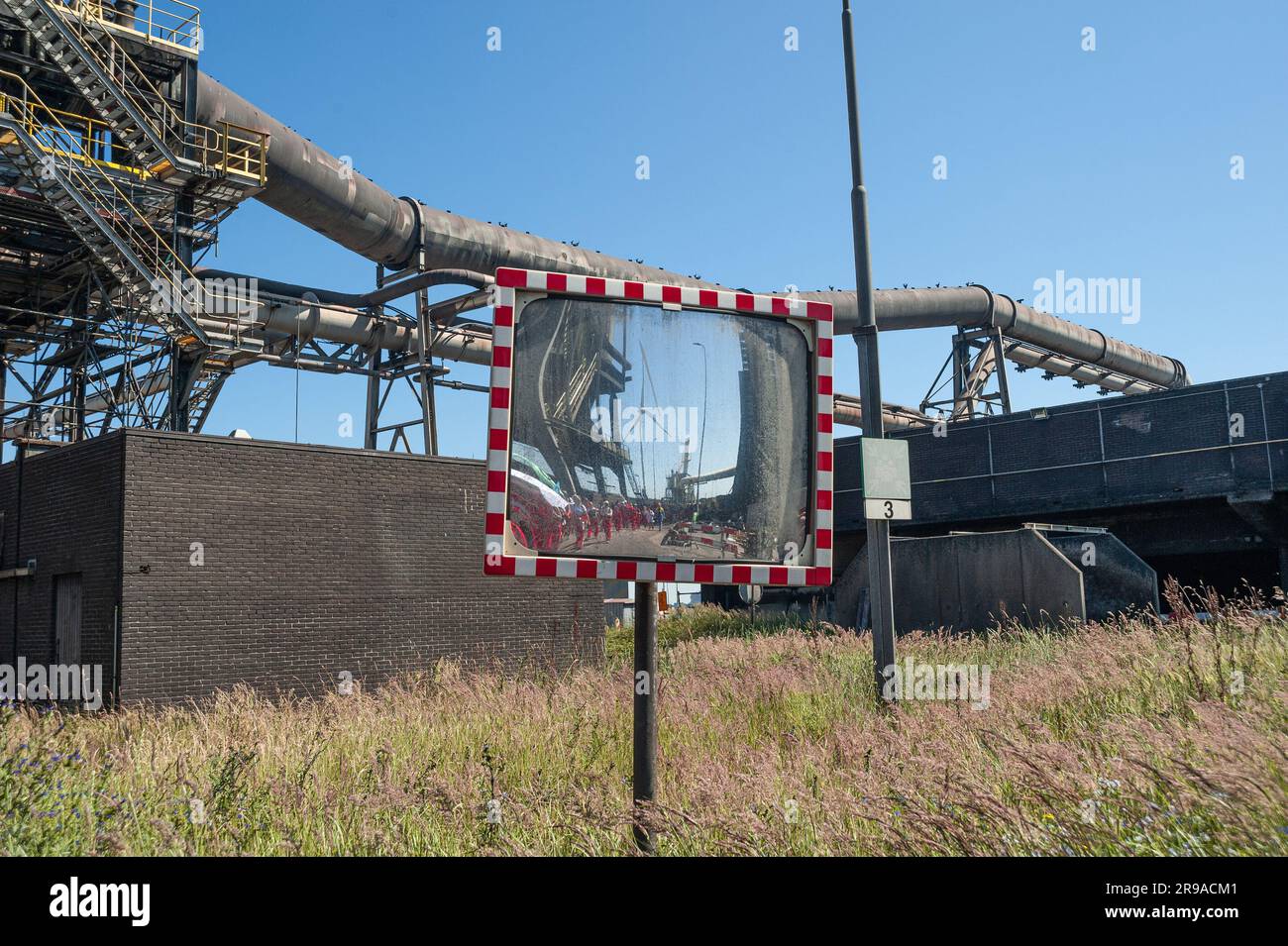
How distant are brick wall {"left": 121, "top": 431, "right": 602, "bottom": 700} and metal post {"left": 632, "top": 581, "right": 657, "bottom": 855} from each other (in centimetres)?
1195

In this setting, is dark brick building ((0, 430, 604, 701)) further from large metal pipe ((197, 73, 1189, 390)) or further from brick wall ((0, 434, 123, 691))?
large metal pipe ((197, 73, 1189, 390))

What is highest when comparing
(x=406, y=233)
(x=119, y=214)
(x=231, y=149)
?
(x=231, y=149)

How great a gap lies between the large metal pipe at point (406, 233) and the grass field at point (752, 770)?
12312 millimetres

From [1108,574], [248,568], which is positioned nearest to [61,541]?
[248,568]

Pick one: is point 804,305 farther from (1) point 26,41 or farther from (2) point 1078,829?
(1) point 26,41

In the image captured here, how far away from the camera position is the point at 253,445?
1599 cm

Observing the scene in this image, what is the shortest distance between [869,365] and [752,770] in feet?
17.8

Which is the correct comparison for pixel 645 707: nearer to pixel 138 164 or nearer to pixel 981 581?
pixel 981 581

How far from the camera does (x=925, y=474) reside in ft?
86.9

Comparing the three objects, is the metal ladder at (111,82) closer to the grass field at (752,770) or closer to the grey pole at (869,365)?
the grass field at (752,770)

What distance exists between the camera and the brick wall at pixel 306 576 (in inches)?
582

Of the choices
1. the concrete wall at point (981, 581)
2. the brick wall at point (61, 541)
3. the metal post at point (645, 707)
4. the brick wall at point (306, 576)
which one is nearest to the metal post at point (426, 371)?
the brick wall at point (306, 576)

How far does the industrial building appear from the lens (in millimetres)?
15320
